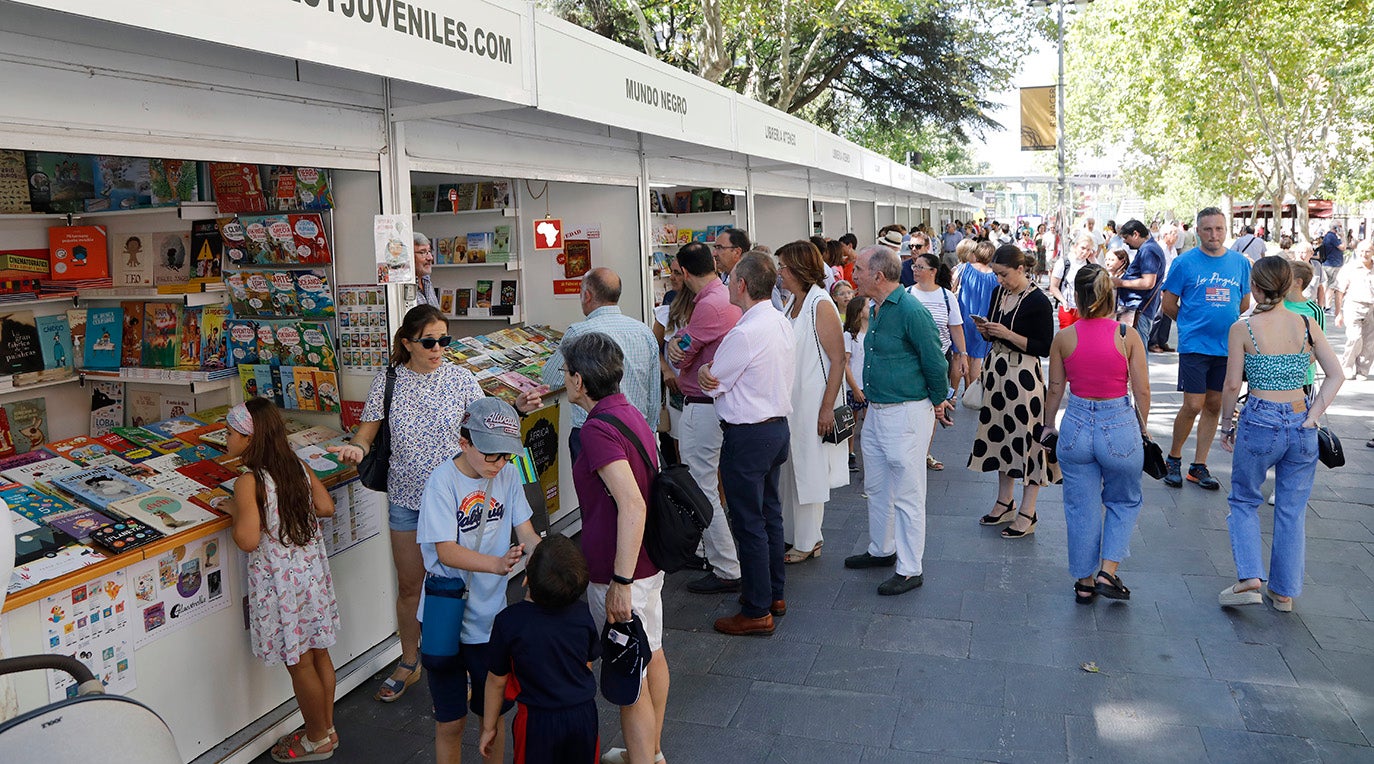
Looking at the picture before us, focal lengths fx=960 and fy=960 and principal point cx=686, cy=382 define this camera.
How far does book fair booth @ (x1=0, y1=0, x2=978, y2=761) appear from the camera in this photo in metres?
2.94

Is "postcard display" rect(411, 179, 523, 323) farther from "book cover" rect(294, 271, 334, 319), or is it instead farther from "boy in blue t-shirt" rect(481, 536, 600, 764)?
"boy in blue t-shirt" rect(481, 536, 600, 764)

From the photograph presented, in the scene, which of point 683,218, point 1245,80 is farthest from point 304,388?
point 1245,80

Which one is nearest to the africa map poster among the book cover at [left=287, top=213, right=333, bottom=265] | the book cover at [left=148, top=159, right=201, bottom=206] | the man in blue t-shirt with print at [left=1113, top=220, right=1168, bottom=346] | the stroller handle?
the stroller handle

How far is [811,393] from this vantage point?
521 centimetres

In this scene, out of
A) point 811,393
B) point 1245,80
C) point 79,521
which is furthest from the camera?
point 1245,80

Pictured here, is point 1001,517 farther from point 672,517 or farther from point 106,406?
point 106,406

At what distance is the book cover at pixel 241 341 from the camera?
460 centimetres

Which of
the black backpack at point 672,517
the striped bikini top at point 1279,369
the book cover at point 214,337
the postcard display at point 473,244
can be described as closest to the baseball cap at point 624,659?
the black backpack at point 672,517

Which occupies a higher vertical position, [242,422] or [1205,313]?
[1205,313]

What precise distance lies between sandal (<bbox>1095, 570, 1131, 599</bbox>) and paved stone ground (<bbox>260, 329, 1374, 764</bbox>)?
6cm

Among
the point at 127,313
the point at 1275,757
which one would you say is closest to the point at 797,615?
the point at 1275,757

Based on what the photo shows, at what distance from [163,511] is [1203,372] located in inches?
249

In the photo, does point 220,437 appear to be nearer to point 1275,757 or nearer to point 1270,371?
point 1275,757

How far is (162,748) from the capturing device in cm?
183
